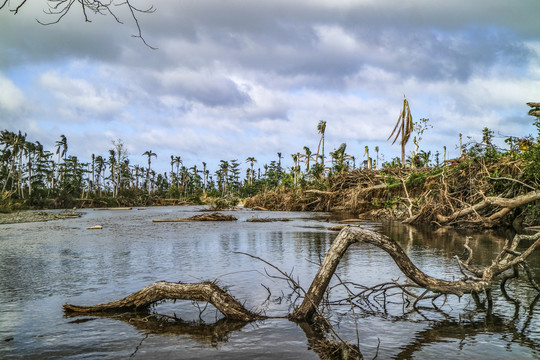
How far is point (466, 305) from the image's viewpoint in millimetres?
6211

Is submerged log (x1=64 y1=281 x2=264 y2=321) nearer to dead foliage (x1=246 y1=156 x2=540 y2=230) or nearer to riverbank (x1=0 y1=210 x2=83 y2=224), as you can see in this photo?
dead foliage (x1=246 y1=156 x2=540 y2=230)

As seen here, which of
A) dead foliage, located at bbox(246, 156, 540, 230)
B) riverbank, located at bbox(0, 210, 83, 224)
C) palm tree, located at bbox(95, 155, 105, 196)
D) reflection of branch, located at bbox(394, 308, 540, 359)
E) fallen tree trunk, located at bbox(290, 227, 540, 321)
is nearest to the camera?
reflection of branch, located at bbox(394, 308, 540, 359)

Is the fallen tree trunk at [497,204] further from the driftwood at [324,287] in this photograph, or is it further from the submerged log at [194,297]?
the submerged log at [194,297]

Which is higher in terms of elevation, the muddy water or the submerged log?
the submerged log

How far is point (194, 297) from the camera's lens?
5609 mm

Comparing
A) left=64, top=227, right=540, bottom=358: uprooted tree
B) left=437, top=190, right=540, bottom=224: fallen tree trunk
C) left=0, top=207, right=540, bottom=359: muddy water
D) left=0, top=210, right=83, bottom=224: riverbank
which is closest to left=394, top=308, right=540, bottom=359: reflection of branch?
left=0, top=207, right=540, bottom=359: muddy water

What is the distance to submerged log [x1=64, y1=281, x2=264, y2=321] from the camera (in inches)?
218

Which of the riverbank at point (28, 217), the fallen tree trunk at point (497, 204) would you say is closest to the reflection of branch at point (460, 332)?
the fallen tree trunk at point (497, 204)

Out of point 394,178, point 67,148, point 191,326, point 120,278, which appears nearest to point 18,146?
point 67,148

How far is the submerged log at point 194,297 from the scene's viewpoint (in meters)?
5.53

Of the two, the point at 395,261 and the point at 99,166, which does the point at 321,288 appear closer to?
the point at 395,261

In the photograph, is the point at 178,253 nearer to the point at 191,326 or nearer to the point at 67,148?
the point at 191,326

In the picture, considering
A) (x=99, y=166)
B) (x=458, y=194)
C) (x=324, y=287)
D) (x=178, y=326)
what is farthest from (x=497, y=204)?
(x=99, y=166)

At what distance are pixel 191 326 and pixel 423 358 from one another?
2940 millimetres
